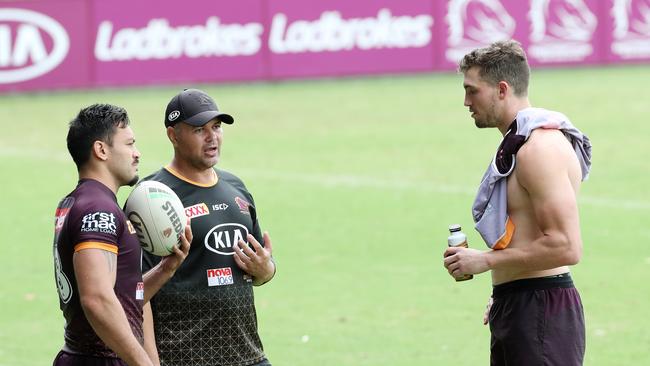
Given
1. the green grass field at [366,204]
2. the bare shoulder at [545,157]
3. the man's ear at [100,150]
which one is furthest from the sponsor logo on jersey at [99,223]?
the green grass field at [366,204]

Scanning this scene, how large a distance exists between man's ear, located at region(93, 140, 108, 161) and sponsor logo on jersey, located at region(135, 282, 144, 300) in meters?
0.62

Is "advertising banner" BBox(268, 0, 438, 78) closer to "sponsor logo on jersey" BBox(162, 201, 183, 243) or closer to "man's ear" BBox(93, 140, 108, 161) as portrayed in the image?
"sponsor logo on jersey" BBox(162, 201, 183, 243)

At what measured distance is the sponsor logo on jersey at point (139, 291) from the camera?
Answer: 5.88m

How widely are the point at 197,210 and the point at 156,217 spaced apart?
544 mm

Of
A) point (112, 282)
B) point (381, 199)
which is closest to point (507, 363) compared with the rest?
point (112, 282)

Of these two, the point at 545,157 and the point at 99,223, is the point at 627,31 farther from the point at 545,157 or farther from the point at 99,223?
the point at 99,223

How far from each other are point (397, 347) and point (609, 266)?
3.54m

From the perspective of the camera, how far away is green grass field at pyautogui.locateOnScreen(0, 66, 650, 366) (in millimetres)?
10484

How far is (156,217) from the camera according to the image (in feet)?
19.8

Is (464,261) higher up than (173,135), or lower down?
lower down

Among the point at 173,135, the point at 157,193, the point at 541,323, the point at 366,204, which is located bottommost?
the point at 366,204

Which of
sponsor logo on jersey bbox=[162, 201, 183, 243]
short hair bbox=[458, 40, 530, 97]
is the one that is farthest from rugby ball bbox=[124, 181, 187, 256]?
short hair bbox=[458, 40, 530, 97]

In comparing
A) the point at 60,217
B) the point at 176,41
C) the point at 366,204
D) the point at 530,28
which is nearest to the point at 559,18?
the point at 530,28

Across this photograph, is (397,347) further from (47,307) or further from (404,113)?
(404,113)
